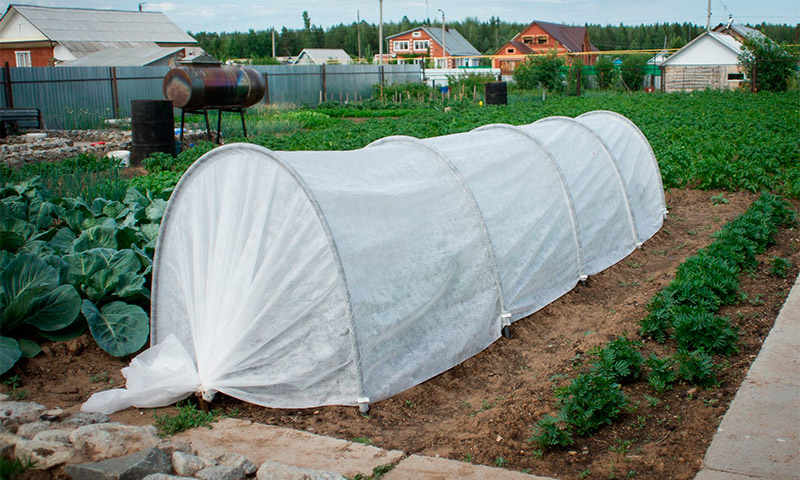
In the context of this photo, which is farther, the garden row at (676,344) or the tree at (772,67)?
the tree at (772,67)

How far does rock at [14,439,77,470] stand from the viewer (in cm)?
345

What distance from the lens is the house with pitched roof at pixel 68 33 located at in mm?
46812

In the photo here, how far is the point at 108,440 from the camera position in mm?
3727

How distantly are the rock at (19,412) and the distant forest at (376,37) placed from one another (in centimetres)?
9198

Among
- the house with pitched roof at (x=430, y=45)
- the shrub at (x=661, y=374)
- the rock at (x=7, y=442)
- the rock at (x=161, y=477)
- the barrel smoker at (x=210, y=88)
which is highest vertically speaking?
the house with pitched roof at (x=430, y=45)

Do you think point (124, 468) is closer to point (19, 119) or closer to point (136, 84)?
point (19, 119)

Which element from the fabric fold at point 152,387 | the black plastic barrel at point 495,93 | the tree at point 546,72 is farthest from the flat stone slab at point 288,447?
the tree at point 546,72

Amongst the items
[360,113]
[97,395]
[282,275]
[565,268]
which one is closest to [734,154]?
[565,268]

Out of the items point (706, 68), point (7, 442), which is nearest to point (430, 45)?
point (706, 68)

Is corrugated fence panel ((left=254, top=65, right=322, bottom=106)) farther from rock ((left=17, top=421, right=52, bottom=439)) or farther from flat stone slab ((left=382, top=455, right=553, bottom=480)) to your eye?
flat stone slab ((left=382, top=455, right=553, bottom=480))

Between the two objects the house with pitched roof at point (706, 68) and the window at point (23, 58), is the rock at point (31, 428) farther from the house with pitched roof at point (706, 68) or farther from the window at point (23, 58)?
the window at point (23, 58)

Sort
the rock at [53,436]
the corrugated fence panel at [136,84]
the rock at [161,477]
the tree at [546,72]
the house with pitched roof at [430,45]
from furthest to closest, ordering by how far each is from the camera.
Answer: the house with pitched roof at [430,45], the tree at [546,72], the corrugated fence panel at [136,84], the rock at [53,436], the rock at [161,477]

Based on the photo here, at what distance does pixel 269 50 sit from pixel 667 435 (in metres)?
105

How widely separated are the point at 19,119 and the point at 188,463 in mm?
20043
